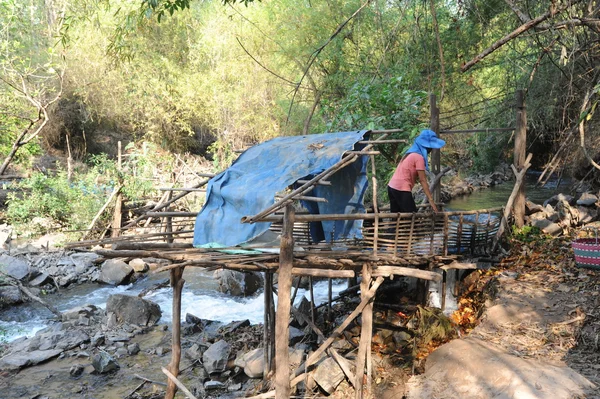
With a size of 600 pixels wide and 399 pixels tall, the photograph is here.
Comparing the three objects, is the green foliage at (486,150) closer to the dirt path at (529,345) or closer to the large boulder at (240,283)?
the dirt path at (529,345)

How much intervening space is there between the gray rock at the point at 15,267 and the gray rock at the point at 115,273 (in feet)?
5.61

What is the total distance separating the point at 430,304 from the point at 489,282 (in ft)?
3.39

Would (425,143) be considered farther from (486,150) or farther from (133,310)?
(486,150)

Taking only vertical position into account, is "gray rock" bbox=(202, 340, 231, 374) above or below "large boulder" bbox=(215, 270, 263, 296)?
below

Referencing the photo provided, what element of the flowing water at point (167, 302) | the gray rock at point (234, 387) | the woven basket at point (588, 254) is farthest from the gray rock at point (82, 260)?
the woven basket at point (588, 254)

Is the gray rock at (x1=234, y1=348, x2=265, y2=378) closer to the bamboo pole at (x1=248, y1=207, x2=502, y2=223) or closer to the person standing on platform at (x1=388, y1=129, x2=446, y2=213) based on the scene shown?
the bamboo pole at (x1=248, y1=207, x2=502, y2=223)

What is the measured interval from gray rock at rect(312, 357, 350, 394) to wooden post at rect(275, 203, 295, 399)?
129 centimetres

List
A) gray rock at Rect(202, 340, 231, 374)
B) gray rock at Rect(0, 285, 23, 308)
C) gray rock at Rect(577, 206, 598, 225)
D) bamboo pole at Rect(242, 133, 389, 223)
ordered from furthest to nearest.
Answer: gray rock at Rect(0, 285, 23, 308) < gray rock at Rect(577, 206, 598, 225) < gray rock at Rect(202, 340, 231, 374) < bamboo pole at Rect(242, 133, 389, 223)

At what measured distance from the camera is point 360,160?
7.00 m

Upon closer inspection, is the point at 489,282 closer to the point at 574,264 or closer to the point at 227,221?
the point at 574,264

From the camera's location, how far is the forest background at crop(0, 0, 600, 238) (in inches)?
416

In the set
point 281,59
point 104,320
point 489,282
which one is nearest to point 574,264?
point 489,282

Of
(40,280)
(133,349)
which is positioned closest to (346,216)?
(133,349)

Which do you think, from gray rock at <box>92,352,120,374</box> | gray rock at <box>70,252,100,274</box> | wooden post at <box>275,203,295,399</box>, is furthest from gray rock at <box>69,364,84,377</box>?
gray rock at <box>70,252,100,274</box>
